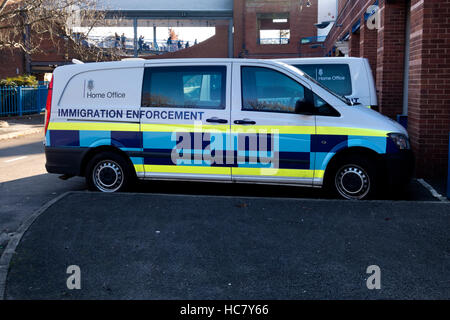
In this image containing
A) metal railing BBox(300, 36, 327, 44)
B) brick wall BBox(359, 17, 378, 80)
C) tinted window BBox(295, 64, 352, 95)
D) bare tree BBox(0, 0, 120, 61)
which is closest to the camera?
tinted window BBox(295, 64, 352, 95)

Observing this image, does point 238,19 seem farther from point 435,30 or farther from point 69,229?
point 69,229

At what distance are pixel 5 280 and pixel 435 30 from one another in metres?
7.21

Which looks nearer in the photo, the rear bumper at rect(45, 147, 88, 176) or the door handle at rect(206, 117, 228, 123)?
the door handle at rect(206, 117, 228, 123)

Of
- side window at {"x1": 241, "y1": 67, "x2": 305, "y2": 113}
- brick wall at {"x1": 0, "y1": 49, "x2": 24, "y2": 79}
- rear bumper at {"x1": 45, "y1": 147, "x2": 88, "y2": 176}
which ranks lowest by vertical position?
rear bumper at {"x1": 45, "y1": 147, "x2": 88, "y2": 176}

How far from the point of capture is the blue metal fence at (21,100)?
23.8m

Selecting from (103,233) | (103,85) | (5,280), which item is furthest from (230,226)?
(103,85)

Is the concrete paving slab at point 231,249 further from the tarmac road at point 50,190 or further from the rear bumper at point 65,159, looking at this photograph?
the rear bumper at point 65,159

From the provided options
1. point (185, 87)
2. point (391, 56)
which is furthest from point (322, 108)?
point (391, 56)

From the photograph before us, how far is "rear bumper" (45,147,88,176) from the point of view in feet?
24.8

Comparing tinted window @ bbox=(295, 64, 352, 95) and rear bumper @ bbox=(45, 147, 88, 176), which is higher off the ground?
tinted window @ bbox=(295, 64, 352, 95)

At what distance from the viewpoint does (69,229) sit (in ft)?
18.6

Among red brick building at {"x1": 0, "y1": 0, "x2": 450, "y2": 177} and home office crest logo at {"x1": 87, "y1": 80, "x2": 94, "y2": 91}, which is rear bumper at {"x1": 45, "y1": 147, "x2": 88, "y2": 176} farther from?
red brick building at {"x1": 0, "y1": 0, "x2": 450, "y2": 177}

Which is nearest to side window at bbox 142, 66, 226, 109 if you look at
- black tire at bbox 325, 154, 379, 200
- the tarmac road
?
the tarmac road

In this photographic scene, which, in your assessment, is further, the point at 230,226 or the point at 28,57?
the point at 28,57
